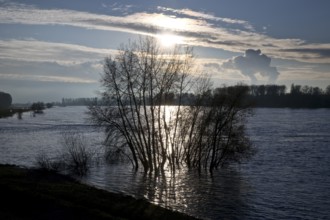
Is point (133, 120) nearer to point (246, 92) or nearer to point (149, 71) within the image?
point (149, 71)

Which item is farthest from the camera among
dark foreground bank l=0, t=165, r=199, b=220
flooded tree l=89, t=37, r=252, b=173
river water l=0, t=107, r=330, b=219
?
flooded tree l=89, t=37, r=252, b=173

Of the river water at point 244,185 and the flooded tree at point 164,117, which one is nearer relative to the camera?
the river water at point 244,185

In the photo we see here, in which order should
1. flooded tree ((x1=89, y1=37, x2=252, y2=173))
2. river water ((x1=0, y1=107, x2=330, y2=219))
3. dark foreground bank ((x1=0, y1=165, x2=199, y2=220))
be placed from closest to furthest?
1. dark foreground bank ((x1=0, y1=165, x2=199, y2=220))
2. river water ((x1=0, y1=107, x2=330, y2=219))
3. flooded tree ((x1=89, y1=37, x2=252, y2=173))

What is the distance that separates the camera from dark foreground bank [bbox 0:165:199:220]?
72.0 ft

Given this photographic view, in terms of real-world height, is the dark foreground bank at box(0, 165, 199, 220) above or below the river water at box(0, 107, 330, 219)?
above

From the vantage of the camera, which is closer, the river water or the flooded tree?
the river water

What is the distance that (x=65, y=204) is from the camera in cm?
2389

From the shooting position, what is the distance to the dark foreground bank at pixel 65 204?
22.0m

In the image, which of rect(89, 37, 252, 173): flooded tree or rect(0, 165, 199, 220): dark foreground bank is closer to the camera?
rect(0, 165, 199, 220): dark foreground bank

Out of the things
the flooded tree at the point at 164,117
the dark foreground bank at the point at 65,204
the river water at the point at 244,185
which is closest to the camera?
the dark foreground bank at the point at 65,204

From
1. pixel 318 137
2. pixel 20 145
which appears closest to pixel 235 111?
pixel 318 137

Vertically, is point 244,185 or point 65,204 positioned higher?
point 65,204

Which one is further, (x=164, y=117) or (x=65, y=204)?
(x=164, y=117)

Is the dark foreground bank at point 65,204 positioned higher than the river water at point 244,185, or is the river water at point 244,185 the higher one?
the dark foreground bank at point 65,204
